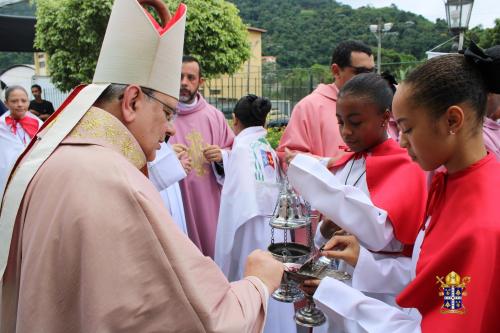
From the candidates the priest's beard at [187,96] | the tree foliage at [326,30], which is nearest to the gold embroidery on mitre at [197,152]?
the priest's beard at [187,96]

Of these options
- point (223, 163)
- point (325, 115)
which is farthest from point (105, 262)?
point (325, 115)

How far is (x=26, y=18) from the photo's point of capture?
727 inches

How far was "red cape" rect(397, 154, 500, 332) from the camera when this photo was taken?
1.38 metres

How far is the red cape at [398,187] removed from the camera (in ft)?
7.13

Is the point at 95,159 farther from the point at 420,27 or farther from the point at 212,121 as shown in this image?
the point at 420,27

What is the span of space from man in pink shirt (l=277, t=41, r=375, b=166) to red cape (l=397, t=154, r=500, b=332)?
97.7 inches

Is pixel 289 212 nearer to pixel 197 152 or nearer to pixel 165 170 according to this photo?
pixel 165 170

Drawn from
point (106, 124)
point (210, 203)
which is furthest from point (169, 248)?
point (210, 203)

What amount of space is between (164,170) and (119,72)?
1826mm

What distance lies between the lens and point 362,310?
1.87m

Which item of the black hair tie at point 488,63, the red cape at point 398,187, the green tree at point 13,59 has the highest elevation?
the green tree at point 13,59

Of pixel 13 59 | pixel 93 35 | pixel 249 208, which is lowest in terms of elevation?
pixel 249 208

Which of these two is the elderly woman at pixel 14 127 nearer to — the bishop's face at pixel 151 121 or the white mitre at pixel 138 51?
the white mitre at pixel 138 51

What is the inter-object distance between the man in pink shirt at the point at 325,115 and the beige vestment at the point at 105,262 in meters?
2.67
